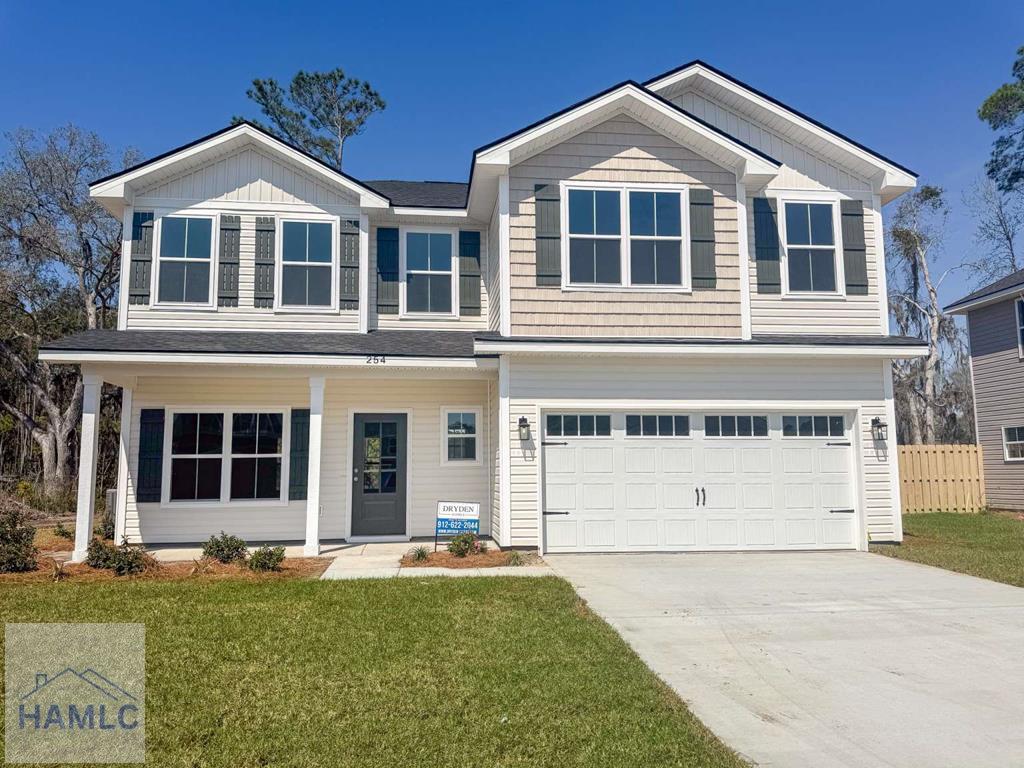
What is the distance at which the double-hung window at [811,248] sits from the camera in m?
11.9

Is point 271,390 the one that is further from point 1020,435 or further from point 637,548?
point 1020,435

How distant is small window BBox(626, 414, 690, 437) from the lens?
1098cm

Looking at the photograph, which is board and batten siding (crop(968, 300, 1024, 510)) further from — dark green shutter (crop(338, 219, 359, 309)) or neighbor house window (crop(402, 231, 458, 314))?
dark green shutter (crop(338, 219, 359, 309))

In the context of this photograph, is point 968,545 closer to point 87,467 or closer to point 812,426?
→ point 812,426

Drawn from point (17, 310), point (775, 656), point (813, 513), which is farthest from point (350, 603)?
point (17, 310)

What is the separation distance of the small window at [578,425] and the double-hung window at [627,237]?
6.74 ft

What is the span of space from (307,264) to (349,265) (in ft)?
2.34

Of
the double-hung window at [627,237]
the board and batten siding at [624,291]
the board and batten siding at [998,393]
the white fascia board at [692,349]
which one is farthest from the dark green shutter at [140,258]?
the board and batten siding at [998,393]

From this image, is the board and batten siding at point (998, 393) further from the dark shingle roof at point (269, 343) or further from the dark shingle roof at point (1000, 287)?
the dark shingle roof at point (269, 343)

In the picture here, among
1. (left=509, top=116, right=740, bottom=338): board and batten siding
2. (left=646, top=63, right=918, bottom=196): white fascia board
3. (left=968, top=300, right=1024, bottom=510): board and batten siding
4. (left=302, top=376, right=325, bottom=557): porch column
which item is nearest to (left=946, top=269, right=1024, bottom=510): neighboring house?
(left=968, top=300, right=1024, bottom=510): board and batten siding

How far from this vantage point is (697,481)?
36.0ft

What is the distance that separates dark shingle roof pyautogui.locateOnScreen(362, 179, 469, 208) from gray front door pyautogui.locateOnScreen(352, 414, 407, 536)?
13.0 feet

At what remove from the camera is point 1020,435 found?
696 inches

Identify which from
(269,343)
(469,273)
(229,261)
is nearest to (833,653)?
(269,343)
